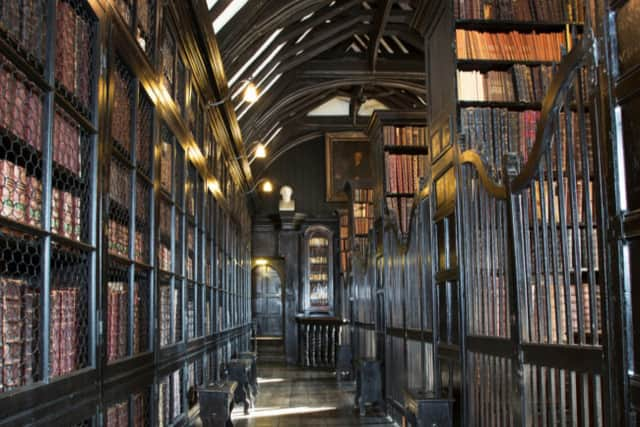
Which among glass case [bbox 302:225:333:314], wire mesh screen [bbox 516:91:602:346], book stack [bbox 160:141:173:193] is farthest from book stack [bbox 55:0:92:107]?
glass case [bbox 302:225:333:314]

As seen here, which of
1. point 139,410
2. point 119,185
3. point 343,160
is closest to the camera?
point 119,185

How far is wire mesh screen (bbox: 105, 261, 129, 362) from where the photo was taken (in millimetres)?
3162

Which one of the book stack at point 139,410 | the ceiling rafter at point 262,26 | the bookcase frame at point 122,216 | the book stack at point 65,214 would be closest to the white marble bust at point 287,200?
the ceiling rafter at point 262,26

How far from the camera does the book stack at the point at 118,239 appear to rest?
127 inches

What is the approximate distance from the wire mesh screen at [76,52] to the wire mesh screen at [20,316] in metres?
0.61

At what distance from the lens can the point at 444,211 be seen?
488cm

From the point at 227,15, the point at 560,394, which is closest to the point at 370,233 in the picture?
the point at 227,15

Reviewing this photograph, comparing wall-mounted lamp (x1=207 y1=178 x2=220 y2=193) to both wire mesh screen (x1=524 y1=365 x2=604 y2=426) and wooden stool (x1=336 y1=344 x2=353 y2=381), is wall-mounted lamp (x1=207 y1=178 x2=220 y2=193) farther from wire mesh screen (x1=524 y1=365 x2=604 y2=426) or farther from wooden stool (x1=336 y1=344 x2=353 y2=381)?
wire mesh screen (x1=524 y1=365 x2=604 y2=426)

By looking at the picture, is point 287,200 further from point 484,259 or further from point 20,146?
A: point 20,146

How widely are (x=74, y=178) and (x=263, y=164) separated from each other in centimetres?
1376

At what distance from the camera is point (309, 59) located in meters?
12.9

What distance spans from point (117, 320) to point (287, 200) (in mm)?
13355

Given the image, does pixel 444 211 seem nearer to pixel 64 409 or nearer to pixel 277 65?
pixel 64 409

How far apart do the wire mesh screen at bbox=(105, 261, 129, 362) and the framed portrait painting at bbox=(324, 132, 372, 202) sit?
44.8ft
